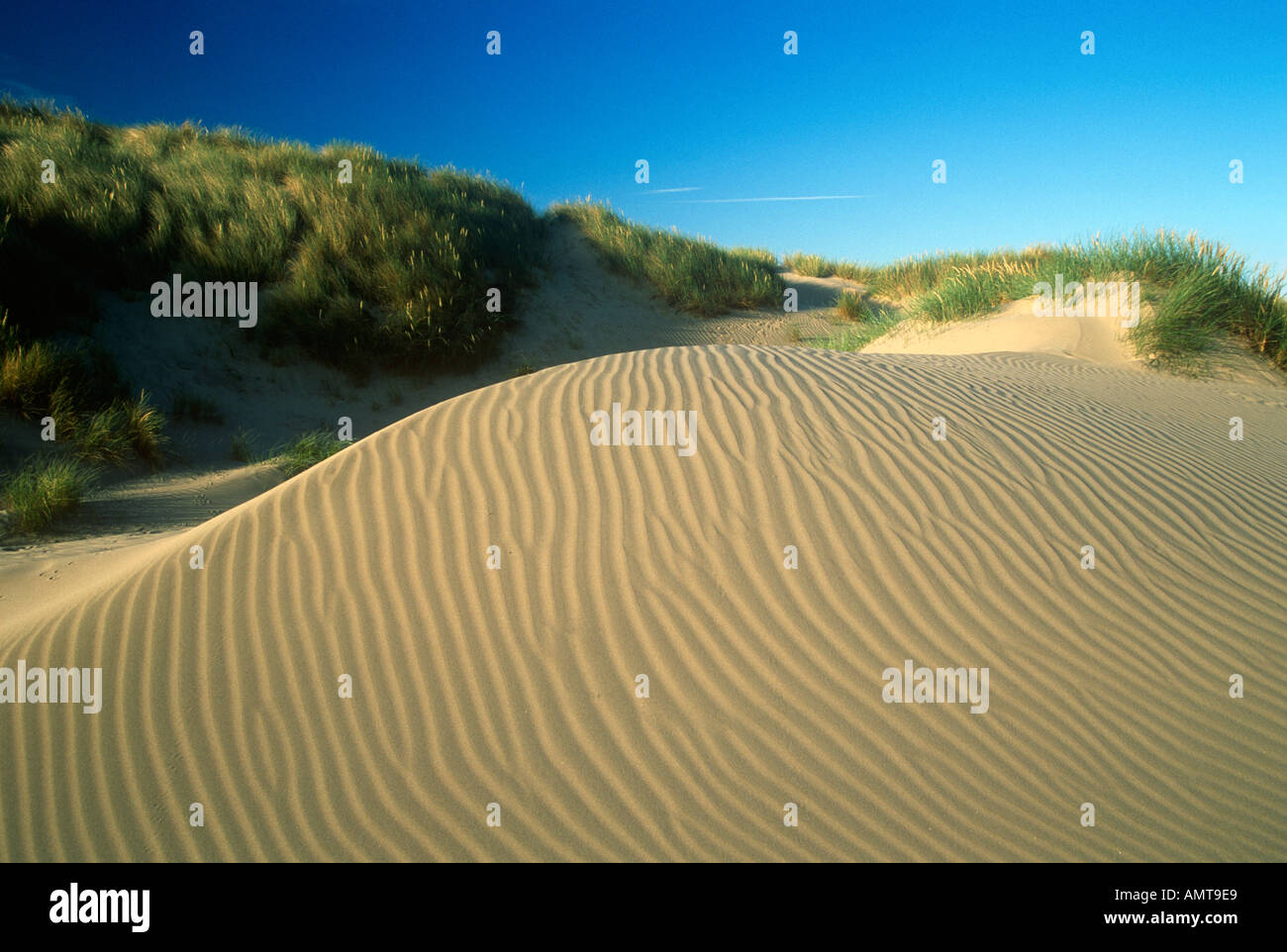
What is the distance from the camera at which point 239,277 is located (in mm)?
11852

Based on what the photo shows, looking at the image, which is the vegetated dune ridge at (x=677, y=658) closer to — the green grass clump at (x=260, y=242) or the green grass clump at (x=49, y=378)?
the green grass clump at (x=49, y=378)

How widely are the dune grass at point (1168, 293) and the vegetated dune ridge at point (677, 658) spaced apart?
485cm

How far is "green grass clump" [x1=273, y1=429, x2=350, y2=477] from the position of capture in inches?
316

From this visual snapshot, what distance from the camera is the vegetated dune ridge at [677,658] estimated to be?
2533mm

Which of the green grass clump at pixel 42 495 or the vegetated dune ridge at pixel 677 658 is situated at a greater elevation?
the green grass clump at pixel 42 495

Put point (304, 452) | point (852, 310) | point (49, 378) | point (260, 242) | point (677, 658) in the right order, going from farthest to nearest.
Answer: point (852, 310) → point (260, 242) → point (304, 452) → point (49, 378) → point (677, 658)

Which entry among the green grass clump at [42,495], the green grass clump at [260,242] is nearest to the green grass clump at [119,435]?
the green grass clump at [42,495]

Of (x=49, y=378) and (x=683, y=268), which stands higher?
(x=683, y=268)

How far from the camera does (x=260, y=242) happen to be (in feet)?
39.4

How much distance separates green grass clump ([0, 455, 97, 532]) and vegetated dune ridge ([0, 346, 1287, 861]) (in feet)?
10.4

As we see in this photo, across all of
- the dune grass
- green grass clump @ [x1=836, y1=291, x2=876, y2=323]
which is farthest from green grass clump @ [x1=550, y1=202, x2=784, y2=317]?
the dune grass

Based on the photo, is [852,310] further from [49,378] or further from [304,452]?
[49,378]

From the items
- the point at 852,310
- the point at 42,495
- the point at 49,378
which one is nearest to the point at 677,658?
the point at 42,495

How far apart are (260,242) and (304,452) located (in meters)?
6.00
